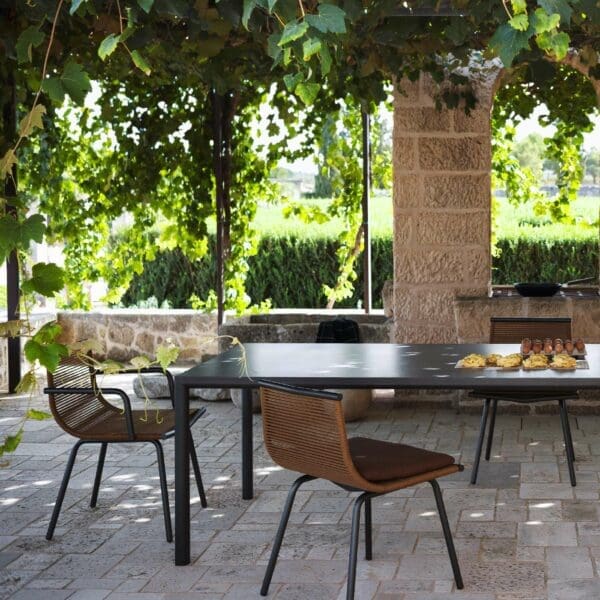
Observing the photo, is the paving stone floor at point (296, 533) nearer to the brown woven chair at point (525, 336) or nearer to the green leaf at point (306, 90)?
the brown woven chair at point (525, 336)

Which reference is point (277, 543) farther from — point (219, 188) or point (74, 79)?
point (219, 188)

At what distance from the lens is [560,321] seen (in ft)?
18.4

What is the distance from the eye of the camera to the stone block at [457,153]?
7250mm

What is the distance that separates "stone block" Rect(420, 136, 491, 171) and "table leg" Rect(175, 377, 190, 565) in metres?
3.64

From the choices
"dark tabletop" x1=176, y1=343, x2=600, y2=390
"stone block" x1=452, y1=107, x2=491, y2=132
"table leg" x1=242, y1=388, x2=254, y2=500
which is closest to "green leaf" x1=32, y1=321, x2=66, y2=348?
"dark tabletop" x1=176, y1=343, x2=600, y2=390

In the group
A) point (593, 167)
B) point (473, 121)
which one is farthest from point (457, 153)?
point (593, 167)

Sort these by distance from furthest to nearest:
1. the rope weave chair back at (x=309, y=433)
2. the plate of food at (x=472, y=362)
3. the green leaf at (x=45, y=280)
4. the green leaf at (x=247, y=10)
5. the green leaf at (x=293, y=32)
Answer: the plate of food at (x=472, y=362) → the rope weave chair back at (x=309, y=433) → the green leaf at (x=45, y=280) → the green leaf at (x=247, y=10) → the green leaf at (x=293, y=32)

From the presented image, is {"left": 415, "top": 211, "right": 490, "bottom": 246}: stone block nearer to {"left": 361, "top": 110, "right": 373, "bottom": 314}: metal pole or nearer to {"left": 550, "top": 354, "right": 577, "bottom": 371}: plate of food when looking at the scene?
{"left": 361, "top": 110, "right": 373, "bottom": 314}: metal pole

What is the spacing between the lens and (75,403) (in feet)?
15.3

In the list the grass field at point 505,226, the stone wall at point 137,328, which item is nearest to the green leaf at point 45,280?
the stone wall at point 137,328

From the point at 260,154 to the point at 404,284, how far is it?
214 centimetres

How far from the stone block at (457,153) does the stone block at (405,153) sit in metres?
0.08

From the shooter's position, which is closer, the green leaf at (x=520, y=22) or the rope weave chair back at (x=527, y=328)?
the green leaf at (x=520, y=22)

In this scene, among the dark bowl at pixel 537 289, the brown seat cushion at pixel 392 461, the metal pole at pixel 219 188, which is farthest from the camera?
the metal pole at pixel 219 188
